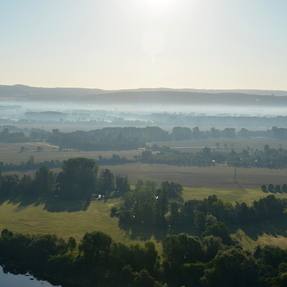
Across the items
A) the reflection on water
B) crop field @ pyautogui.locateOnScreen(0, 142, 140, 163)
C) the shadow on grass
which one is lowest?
the reflection on water

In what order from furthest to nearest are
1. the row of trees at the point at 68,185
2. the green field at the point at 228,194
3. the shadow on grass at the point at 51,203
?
1. the row of trees at the point at 68,185
2. the green field at the point at 228,194
3. the shadow on grass at the point at 51,203

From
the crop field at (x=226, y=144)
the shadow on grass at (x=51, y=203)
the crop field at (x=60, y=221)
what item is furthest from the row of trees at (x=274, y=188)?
the crop field at (x=226, y=144)

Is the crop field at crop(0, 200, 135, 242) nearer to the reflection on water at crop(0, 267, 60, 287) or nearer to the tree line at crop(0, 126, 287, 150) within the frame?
the reflection on water at crop(0, 267, 60, 287)

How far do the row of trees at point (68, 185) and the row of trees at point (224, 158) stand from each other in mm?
25449

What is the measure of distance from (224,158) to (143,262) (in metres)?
→ 55.7

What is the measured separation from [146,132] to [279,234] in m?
80.2

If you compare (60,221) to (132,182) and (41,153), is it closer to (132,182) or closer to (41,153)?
(132,182)

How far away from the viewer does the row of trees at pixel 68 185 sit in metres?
56.9

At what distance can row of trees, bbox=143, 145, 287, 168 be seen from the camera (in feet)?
273

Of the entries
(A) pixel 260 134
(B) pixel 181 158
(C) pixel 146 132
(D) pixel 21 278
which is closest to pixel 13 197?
(D) pixel 21 278

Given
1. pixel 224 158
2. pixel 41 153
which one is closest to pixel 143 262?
pixel 224 158

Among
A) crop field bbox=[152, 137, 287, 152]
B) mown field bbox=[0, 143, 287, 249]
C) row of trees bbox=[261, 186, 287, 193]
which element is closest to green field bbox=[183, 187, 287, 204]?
mown field bbox=[0, 143, 287, 249]

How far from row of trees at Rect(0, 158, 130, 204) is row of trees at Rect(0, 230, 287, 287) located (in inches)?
734

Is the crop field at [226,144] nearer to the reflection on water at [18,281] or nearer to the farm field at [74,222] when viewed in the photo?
the farm field at [74,222]
